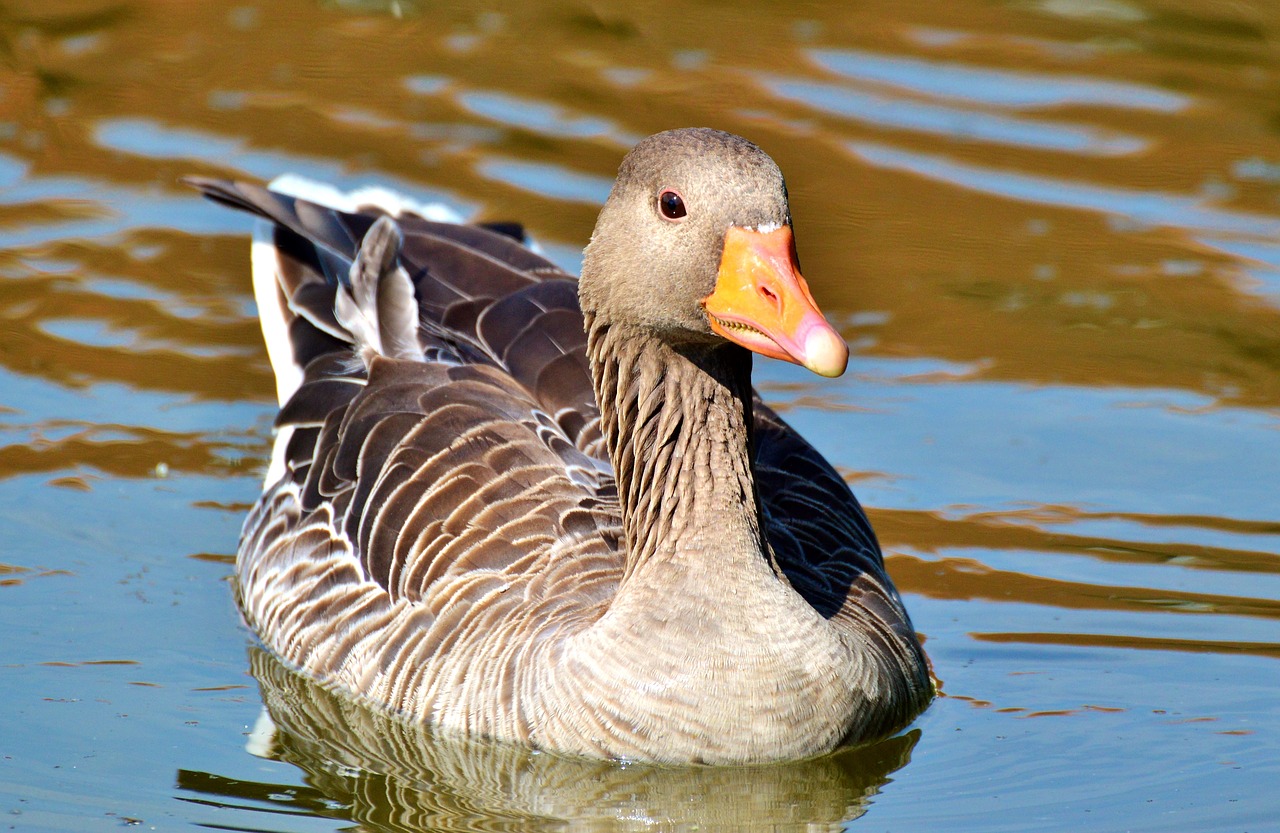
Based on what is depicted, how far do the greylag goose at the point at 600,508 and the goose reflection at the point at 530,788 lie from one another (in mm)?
121

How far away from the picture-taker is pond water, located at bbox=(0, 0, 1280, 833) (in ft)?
24.8

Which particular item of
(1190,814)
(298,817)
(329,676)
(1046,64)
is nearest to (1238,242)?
(1046,64)

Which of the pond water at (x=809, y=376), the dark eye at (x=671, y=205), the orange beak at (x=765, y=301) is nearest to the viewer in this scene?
the orange beak at (x=765, y=301)

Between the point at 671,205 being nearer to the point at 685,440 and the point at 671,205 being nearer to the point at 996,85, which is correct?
the point at 685,440

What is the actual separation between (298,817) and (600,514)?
5.91 feet

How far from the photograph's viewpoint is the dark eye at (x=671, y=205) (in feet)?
22.3

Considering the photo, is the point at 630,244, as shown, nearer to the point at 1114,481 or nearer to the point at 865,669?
the point at 865,669

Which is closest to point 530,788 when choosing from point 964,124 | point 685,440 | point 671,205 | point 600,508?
point 600,508

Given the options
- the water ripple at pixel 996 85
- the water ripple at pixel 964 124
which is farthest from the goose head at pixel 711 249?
the water ripple at pixel 996 85

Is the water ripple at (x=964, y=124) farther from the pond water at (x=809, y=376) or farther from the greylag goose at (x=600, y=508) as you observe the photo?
the greylag goose at (x=600, y=508)

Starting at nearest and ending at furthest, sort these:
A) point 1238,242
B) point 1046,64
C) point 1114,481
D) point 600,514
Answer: point 600,514 → point 1114,481 → point 1238,242 → point 1046,64

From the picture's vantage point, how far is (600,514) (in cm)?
798

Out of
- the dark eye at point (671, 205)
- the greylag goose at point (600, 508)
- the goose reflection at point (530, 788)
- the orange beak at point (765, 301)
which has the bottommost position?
the goose reflection at point (530, 788)

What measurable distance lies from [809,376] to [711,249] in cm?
505
